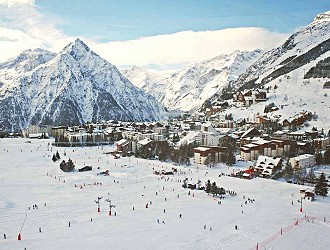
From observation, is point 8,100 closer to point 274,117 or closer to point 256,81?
point 256,81

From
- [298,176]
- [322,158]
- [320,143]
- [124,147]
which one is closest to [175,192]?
[298,176]

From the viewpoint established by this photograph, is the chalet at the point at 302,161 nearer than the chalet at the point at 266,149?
Yes

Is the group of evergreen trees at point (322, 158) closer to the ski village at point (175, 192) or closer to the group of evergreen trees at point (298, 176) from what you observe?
the ski village at point (175, 192)

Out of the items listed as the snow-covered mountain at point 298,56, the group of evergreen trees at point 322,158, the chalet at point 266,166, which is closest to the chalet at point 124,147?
the chalet at point 266,166

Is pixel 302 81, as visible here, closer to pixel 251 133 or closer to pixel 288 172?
pixel 251 133

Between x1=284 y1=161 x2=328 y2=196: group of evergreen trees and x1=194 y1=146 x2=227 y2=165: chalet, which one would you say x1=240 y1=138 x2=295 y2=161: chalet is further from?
x1=284 y1=161 x2=328 y2=196: group of evergreen trees

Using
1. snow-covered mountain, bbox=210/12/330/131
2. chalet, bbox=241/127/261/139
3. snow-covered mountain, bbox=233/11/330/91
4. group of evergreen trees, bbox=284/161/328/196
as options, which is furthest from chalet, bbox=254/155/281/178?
snow-covered mountain, bbox=233/11/330/91

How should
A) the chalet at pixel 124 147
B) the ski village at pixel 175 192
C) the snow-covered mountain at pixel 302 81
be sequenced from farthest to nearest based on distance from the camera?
A: the snow-covered mountain at pixel 302 81 < the chalet at pixel 124 147 < the ski village at pixel 175 192

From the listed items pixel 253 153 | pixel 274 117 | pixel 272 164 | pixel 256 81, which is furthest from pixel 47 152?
pixel 256 81
